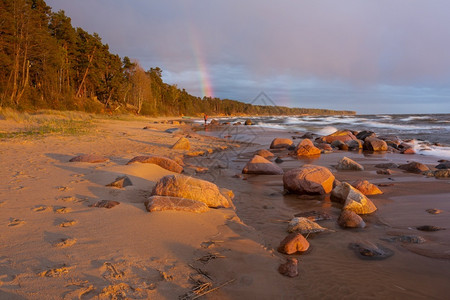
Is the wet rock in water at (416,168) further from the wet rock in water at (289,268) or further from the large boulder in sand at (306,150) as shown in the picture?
the wet rock in water at (289,268)

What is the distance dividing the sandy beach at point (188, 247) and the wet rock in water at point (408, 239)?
0.24 feet

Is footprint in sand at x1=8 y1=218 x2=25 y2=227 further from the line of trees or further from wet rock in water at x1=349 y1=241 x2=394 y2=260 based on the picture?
the line of trees

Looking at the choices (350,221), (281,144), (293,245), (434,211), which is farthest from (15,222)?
(281,144)

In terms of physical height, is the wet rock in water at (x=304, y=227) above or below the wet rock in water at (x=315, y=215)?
above

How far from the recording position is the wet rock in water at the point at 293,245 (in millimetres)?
3410

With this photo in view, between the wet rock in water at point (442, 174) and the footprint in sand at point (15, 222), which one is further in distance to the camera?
the wet rock in water at point (442, 174)

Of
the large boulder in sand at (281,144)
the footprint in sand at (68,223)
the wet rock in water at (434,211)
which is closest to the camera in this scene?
the footprint in sand at (68,223)

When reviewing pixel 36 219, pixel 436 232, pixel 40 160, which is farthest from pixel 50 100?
pixel 436 232

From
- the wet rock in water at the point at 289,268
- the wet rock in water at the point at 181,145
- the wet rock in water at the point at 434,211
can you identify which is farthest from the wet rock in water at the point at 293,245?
the wet rock in water at the point at 181,145

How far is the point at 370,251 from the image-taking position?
346 centimetres

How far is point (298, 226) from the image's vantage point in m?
4.09

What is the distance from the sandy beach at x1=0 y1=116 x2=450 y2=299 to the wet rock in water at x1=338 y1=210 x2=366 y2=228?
11 cm

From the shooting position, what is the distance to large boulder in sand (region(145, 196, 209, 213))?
4129mm

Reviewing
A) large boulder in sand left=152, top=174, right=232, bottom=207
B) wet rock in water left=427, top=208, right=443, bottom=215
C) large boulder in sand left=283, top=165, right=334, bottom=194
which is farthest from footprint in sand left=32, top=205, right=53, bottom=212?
wet rock in water left=427, top=208, right=443, bottom=215
